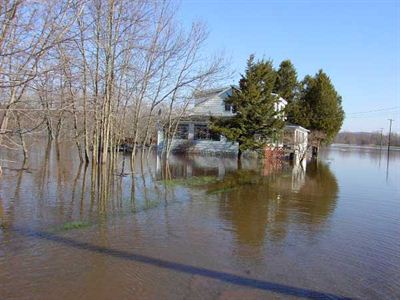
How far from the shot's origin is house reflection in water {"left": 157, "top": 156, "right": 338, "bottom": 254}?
31.7 feet

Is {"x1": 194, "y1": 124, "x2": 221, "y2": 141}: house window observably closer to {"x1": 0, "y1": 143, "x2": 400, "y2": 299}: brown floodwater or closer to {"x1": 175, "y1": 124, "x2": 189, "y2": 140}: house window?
{"x1": 175, "y1": 124, "x2": 189, "y2": 140}: house window

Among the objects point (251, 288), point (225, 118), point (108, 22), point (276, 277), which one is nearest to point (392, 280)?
point (276, 277)

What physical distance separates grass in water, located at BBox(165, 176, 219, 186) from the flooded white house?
1699cm

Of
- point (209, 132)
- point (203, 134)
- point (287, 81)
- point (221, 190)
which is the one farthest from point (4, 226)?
point (287, 81)

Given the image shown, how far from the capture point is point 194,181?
17.8m

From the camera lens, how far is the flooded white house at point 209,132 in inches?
1435

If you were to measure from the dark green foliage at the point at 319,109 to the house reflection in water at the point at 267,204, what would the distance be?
26.3 m

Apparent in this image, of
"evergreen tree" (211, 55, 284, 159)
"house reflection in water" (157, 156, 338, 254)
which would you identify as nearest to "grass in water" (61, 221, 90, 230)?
"house reflection in water" (157, 156, 338, 254)

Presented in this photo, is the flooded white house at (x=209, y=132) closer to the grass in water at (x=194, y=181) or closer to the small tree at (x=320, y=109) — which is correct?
the small tree at (x=320, y=109)

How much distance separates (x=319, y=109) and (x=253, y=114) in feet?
61.2

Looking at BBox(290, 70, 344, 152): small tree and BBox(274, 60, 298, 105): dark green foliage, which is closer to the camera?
BBox(290, 70, 344, 152): small tree

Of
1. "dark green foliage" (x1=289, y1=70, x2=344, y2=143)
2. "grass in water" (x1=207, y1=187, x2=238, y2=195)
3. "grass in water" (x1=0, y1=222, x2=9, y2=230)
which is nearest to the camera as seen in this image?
"grass in water" (x1=0, y1=222, x2=9, y2=230)

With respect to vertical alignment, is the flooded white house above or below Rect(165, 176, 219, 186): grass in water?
above

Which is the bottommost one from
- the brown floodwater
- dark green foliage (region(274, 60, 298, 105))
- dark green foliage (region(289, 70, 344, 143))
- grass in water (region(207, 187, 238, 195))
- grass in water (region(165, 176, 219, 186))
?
the brown floodwater
